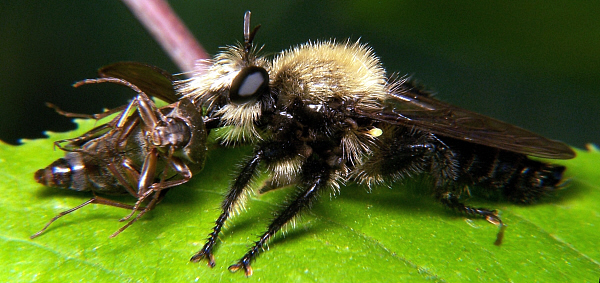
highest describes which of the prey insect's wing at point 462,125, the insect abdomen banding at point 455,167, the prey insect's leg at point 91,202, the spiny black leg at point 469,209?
the prey insect's wing at point 462,125

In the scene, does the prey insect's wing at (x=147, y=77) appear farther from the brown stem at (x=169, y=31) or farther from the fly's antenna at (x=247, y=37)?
the brown stem at (x=169, y=31)

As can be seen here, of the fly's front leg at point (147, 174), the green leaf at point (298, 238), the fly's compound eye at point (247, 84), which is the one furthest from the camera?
the fly's compound eye at point (247, 84)

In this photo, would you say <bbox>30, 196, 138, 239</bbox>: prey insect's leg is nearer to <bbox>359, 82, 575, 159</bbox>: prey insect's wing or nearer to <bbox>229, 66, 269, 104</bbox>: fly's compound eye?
<bbox>229, 66, 269, 104</bbox>: fly's compound eye

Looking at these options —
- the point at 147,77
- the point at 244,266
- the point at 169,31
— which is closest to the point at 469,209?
the point at 244,266

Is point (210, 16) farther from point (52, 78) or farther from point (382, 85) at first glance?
point (382, 85)

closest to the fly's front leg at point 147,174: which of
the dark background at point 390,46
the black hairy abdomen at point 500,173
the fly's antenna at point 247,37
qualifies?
the fly's antenna at point 247,37

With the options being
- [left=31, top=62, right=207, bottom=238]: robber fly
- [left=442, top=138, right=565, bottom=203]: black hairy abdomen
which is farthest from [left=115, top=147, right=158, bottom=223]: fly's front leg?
[left=442, top=138, right=565, bottom=203]: black hairy abdomen

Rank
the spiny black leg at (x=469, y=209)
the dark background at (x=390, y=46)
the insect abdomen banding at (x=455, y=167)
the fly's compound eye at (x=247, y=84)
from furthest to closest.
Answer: the dark background at (x=390, y=46)
the insect abdomen banding at (x=455, y=167)
the spiny black leg at (x=469, y=209)
the fly's compound eye at (x=247, y=84)

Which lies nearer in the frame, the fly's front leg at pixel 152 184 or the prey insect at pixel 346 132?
the fly's front leg at pixel 152 184
